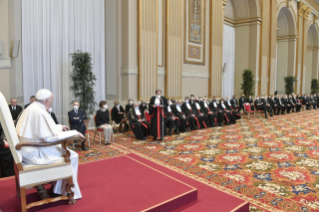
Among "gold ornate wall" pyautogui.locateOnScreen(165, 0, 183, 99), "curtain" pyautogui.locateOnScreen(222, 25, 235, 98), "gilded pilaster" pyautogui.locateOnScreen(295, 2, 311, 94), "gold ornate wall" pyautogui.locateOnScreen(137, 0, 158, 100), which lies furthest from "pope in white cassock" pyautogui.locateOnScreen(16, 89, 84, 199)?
"gilded pilaster" pyautogui.locateOnScreen(295, 2, 311, 94)

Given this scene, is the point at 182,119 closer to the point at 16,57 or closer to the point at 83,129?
the point at 83,129

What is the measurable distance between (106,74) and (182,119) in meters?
3.77

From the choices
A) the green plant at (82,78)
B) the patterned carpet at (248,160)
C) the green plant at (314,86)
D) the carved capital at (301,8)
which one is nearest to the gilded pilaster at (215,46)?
the patterned carpet at (248,160)

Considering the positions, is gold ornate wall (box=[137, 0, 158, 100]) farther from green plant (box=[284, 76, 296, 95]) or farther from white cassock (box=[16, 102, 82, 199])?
green plant (box=[284, 76, 296, 95])

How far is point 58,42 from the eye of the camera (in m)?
8.24

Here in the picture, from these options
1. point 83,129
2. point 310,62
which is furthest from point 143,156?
point 310,62

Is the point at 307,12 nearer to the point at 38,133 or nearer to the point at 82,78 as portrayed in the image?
the point at 82,78

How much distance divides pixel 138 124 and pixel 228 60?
11331 mm

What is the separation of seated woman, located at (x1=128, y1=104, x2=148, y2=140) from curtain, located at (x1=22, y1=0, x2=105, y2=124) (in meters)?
2.50

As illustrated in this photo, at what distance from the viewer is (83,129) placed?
6082mm

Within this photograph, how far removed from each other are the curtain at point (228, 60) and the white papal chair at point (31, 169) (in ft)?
47.9

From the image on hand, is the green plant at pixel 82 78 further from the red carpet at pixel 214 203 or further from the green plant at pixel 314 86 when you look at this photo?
the green plant at pixel 314 86

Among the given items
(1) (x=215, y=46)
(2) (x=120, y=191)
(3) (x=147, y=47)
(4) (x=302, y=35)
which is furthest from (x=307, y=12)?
(2) (x=120, y=191)

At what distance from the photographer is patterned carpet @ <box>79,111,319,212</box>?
3416 millimetres
